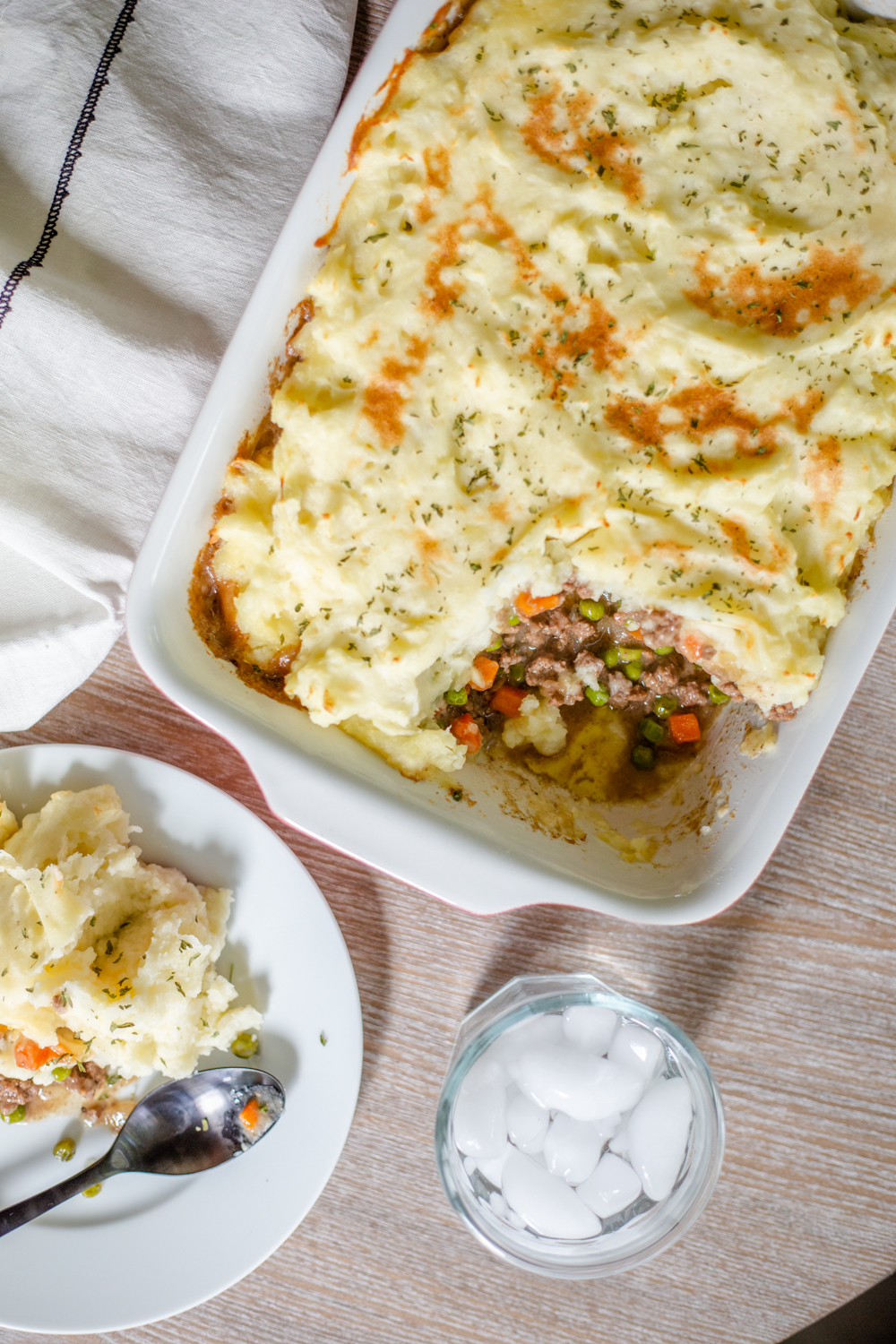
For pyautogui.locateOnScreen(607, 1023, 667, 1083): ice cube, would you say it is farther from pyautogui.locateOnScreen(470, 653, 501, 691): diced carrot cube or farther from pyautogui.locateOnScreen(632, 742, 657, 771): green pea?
pyautogui.locateOnScreen(470, 653, 501, 691): diced carrot cube

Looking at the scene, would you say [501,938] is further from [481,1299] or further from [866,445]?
[866,445]

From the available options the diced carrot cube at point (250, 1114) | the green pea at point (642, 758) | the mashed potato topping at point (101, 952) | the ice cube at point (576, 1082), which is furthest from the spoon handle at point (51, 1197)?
the green pea at point (642, 758)

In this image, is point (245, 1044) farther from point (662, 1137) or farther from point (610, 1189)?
point (662, 1137)

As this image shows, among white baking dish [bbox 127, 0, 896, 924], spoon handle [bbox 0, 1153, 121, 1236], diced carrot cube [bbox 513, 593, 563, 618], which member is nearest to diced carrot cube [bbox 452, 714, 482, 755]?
white baking dish [bbox 127, 0, 896, 924]

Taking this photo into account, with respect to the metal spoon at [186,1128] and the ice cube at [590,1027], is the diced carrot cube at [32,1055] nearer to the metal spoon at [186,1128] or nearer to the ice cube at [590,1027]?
the metal spoon at [186,1128]

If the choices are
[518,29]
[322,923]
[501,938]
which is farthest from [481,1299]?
[518,29]
